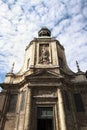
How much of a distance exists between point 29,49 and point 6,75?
566 centimetres

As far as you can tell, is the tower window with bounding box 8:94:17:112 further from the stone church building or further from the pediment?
the pediment

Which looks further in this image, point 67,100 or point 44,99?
point 67,100

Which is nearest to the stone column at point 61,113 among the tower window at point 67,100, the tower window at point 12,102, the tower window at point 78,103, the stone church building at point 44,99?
the stone church building at point 44,99

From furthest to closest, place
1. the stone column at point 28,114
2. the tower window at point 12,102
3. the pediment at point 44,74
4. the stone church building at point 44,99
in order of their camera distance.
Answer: the pediment at point 44,74 < the tower window at point 12,102 < the stone church building at point 44,99 < the stone column at point 28,114

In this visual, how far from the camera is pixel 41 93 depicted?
16500mm

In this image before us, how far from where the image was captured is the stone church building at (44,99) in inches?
581

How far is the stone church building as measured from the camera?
1475 centimetres

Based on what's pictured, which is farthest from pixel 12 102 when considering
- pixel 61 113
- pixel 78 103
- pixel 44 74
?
pixel 78 103

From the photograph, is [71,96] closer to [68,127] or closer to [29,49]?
[68,127]

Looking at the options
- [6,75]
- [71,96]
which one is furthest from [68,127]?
[6,75]

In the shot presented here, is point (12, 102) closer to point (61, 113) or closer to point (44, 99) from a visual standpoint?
point (44, 99)

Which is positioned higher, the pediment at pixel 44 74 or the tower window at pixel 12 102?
the pediment at pixel 44 74

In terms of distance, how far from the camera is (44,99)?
52.5 ft

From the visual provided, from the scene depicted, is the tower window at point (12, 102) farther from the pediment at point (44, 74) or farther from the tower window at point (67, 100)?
the tower window at point (67, 100)
